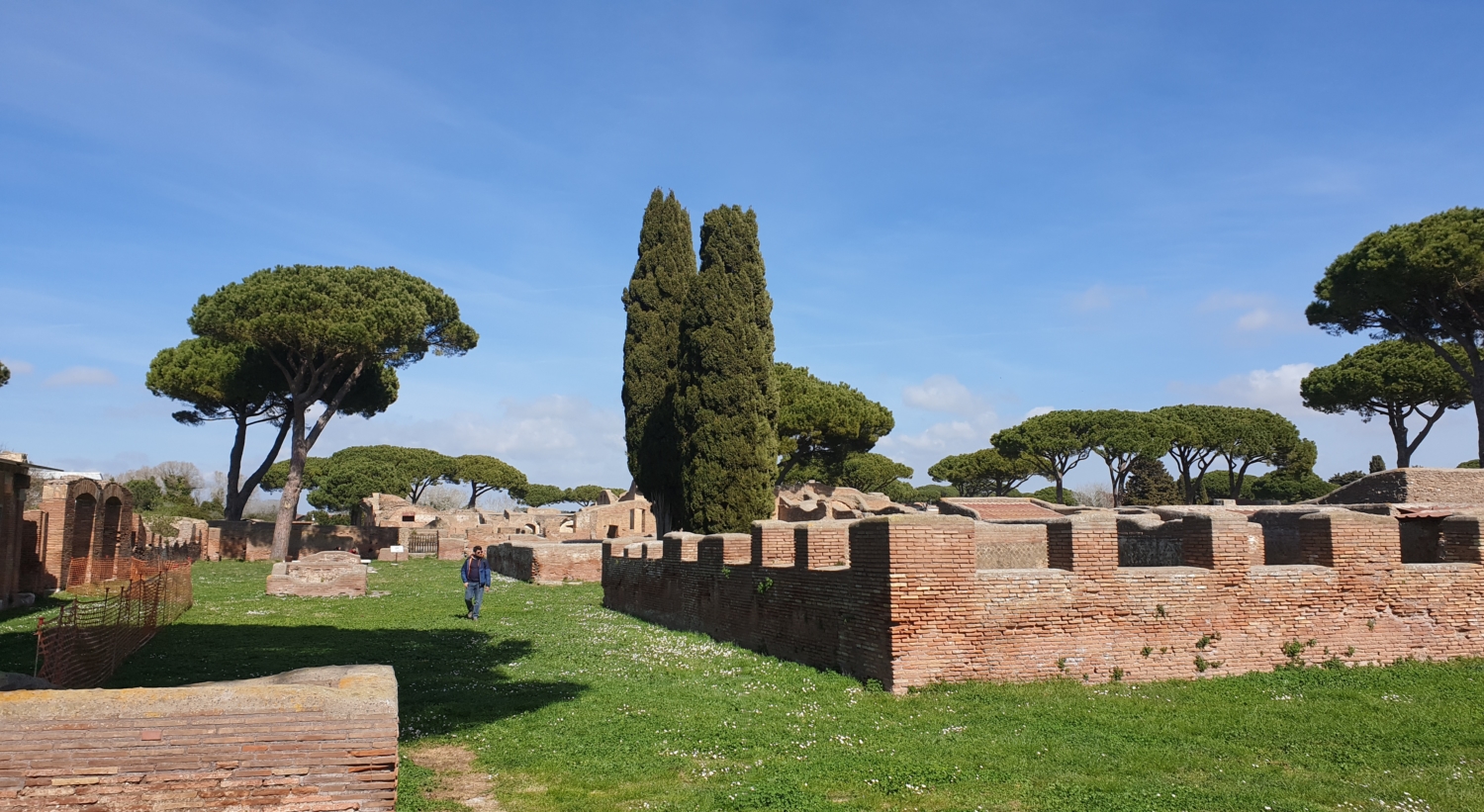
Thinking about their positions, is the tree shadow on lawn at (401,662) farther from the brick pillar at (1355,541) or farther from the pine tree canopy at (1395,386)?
the pine tree canopy at (1395,386)

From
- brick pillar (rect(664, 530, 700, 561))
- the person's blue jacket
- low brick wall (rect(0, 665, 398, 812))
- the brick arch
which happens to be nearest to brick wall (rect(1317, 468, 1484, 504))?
brick pillar (rect(664, 530, 700, 561))

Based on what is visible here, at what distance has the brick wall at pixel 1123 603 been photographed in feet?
27.2

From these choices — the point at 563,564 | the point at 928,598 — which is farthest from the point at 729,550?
the point at 563,564

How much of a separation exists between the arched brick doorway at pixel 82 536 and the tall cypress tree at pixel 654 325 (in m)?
14.8

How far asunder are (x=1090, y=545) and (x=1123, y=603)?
0.60 metres

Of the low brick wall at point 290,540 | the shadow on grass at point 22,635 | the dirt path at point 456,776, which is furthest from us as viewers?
the low brick wall at point 290,540

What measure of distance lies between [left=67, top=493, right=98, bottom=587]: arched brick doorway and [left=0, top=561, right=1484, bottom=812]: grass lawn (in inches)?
478

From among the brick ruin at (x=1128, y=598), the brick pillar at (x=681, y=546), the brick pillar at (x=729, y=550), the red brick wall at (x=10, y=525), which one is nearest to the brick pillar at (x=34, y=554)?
the red brick wall at (x=10, y=525)

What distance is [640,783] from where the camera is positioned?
18.9ft

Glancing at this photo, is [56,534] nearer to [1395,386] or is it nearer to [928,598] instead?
[928,598]

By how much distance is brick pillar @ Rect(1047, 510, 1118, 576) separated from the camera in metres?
8.63

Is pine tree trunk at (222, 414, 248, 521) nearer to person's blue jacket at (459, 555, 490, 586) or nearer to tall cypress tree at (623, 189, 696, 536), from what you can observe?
tall cypress tree at (623, 189, 696, 536)

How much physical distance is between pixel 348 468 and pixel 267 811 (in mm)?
64891

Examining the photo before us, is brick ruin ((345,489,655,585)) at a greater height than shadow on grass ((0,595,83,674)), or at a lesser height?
greater
